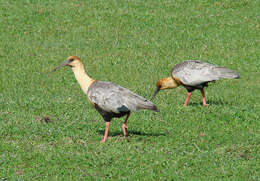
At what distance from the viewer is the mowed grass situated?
368 inches

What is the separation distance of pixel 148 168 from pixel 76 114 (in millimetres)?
3847

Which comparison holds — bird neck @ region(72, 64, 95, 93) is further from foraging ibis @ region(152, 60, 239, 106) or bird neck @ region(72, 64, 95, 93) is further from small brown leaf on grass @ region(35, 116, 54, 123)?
foraging ibis @ region(152, 60, 239, 106)

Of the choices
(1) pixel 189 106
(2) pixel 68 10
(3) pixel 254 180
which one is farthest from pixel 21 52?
(3) pixel 254 180

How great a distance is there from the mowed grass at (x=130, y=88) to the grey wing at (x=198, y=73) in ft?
2.37

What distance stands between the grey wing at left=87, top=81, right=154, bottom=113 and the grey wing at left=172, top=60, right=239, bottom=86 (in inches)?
130

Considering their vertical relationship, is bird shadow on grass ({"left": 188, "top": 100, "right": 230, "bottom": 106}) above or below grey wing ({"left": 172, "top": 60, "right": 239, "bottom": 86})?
below

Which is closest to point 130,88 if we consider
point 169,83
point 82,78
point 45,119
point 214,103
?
point 169,83

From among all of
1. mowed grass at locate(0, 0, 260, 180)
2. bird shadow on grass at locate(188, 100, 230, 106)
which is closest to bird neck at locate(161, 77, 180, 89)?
mowed grass at locate(0, 0, 260, 180)

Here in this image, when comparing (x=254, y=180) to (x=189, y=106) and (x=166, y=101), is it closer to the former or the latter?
(x=189, y=106)

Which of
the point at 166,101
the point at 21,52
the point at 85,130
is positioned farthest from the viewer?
the point at 21,52

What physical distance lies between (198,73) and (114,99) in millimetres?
3705

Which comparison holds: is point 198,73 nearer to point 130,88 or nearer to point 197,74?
point 197,74

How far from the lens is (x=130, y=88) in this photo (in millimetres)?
16062

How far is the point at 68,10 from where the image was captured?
24.3m
